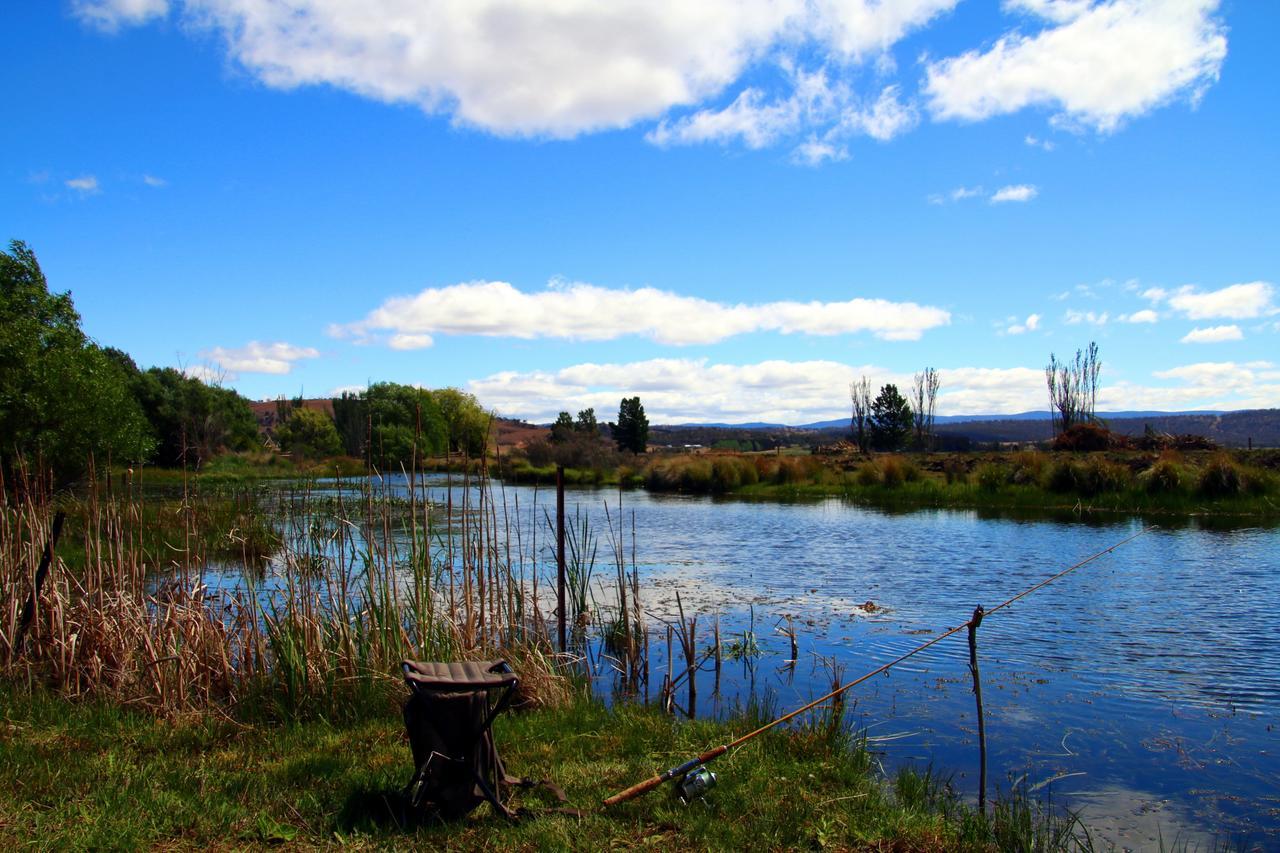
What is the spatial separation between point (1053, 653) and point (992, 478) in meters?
→ 21.6

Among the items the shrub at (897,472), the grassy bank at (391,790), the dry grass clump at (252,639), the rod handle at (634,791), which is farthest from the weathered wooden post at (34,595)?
the shrub at (897,472)

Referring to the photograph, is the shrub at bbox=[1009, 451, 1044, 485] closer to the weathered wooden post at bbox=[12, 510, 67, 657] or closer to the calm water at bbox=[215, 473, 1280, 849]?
the calm water at bbox=[215, 473, 1280, 849]

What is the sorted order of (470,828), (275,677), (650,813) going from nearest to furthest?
(470,828), (650,813), (275,677)

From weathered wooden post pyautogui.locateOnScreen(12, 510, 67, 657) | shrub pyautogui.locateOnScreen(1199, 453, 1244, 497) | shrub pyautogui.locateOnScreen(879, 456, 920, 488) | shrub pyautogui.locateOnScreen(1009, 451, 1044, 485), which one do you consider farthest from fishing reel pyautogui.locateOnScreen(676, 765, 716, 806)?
shrub pyautogui.locateOnScreen(879, 456, 920, 488)

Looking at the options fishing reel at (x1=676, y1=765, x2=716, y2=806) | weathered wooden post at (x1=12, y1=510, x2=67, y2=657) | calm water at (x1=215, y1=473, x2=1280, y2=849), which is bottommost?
calm water at (x1=215, y1=473, x2=1280, y2=849)

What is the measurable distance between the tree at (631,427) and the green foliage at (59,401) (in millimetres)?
40574

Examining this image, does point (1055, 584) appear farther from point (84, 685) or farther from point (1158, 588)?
point (84, 685)

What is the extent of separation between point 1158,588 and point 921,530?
29.5ft

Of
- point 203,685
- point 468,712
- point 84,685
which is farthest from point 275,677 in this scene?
point 468,712

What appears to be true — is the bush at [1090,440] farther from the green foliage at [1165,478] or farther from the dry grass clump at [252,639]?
the dry grass clump at [252,639]

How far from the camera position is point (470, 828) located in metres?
4.39

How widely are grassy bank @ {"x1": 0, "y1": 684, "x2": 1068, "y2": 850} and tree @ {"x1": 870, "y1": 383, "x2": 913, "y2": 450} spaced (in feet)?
175

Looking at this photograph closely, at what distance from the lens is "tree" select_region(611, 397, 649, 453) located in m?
65.9

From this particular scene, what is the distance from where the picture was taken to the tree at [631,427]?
65.9 m
